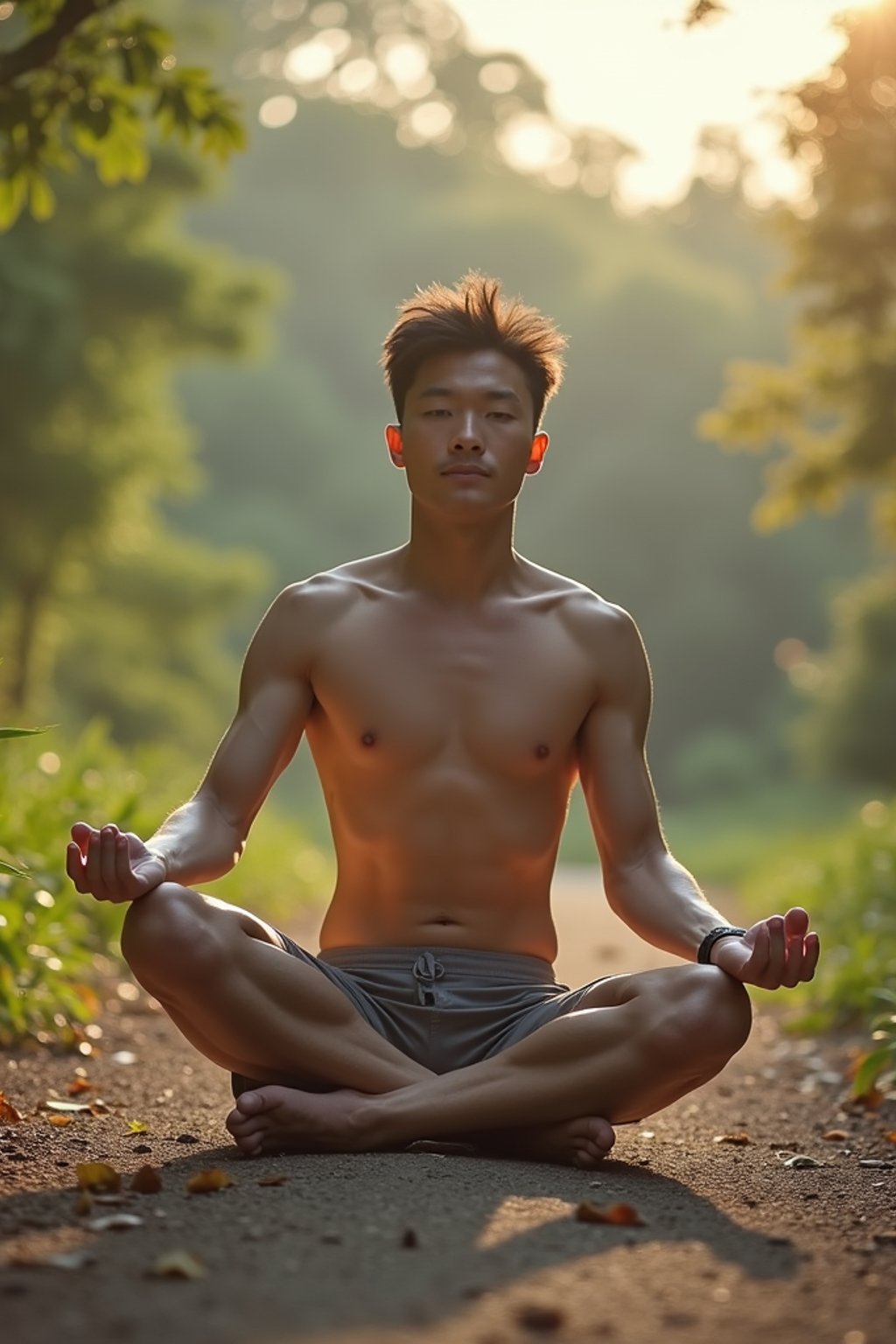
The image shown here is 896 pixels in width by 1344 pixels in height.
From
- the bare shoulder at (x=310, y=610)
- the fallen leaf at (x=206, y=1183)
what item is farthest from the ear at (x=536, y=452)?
the fallen leaf at (x=206, y=1183)

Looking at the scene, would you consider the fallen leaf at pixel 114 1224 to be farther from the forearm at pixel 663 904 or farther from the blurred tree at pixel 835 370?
the blurred tree at pixel 835 370

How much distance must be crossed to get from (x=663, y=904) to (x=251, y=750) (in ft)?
3.09

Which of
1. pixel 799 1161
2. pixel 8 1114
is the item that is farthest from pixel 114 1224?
pixel 799 1161

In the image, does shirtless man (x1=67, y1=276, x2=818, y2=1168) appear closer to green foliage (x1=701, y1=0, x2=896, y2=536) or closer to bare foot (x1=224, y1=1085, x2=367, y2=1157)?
bare foot (x1=224, y1=1085, x2=367, y2=1157)

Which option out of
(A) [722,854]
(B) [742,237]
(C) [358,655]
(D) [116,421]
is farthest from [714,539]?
(C) [358,655]

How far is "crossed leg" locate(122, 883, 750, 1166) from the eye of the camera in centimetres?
311

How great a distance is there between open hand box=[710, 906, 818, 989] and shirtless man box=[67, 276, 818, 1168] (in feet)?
0.08

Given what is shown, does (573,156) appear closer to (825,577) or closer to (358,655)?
(825,577)

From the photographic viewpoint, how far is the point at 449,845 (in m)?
3.51

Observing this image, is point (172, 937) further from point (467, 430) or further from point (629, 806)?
point (467, 430)

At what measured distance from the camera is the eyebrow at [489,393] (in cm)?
362

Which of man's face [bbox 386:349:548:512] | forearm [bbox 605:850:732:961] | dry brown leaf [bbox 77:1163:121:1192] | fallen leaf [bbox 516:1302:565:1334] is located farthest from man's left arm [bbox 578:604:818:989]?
fallen leaf [bbox 516:1302:565:1334]

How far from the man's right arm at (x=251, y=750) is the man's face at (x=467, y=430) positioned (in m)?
0.39

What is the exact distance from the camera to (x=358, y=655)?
362cm
